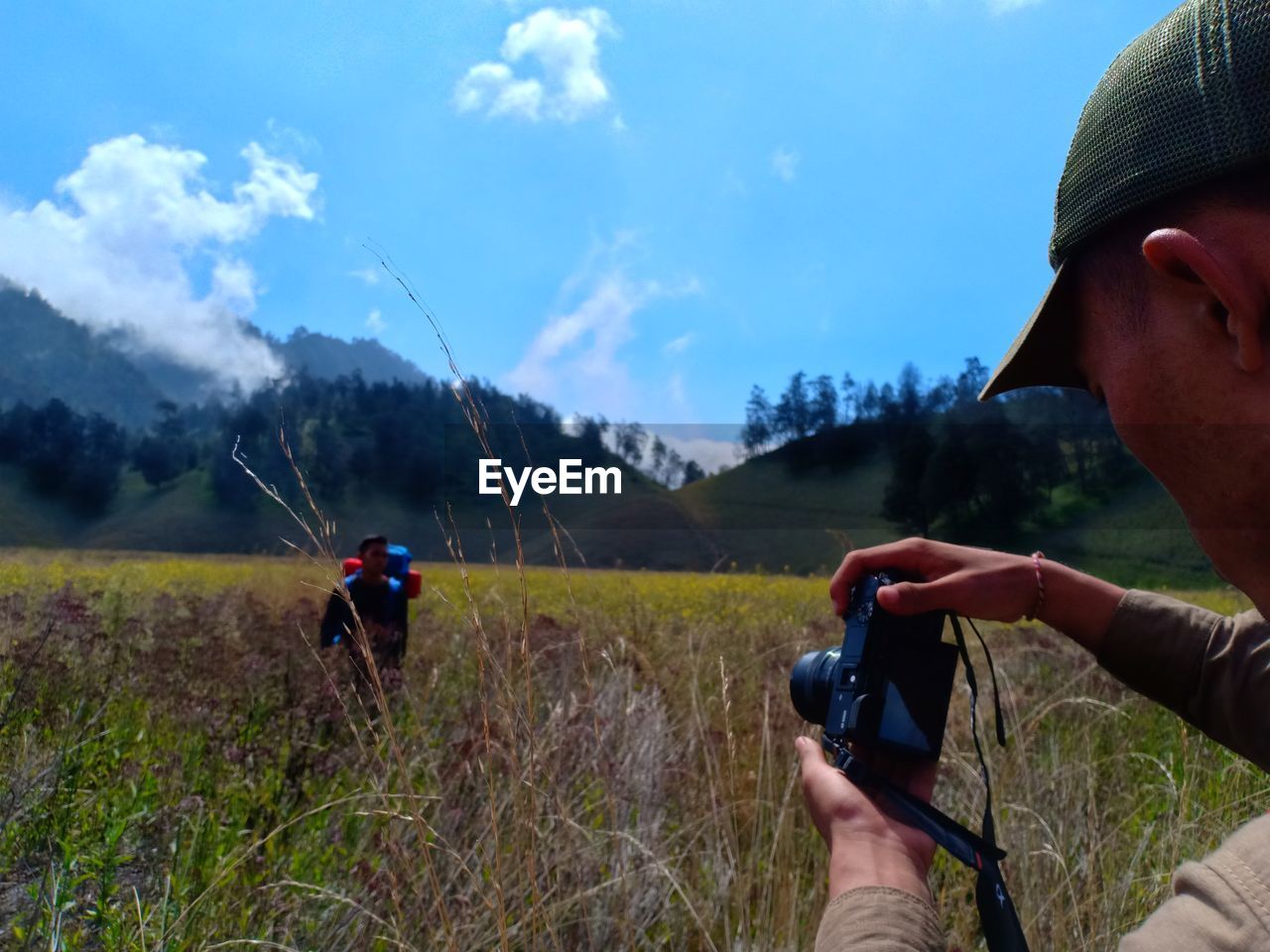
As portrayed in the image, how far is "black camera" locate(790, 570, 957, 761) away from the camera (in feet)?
3.87

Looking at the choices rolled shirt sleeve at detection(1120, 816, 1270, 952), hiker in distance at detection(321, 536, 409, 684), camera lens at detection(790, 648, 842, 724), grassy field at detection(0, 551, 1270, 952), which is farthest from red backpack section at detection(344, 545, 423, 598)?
rolled shirt sleeve at detection(1120, 816, 1270, 952)

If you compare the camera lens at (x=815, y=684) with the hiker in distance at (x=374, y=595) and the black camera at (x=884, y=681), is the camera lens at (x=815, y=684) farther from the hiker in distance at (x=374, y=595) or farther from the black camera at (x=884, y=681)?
the hiker in distance at (x=374, y=595)

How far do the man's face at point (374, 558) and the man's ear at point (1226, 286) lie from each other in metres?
5.04

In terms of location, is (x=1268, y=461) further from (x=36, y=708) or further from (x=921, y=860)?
(x=36, y=708)

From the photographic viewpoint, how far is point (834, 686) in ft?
4.27

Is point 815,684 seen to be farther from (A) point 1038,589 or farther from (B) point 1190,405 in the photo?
(B) point 1190,405

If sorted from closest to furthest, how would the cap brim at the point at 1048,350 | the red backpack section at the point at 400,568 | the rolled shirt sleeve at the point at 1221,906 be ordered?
the rolled shirt sleeve at the point at 1221,906 < the cap brim at the point at 1048,350 < the red backpack section at the point at 400,568

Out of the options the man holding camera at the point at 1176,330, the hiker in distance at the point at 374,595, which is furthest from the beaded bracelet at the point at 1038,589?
the hiker in distance at the point at 374,595

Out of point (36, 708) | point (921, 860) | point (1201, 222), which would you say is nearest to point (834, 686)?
point (921, 860)

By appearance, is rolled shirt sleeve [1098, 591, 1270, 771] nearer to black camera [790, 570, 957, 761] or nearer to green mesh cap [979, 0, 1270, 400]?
black camera [790, 570, 957, 761]

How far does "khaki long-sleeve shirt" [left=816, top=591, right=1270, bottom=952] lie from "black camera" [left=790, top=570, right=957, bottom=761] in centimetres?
29

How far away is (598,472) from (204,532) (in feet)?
183

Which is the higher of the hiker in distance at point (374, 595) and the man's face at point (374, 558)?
the man's face at point (374, 558)

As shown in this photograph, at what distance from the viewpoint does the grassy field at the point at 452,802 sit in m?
1.79
